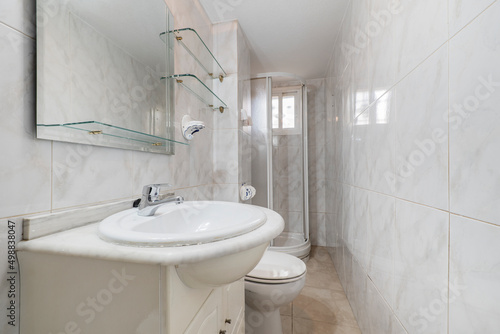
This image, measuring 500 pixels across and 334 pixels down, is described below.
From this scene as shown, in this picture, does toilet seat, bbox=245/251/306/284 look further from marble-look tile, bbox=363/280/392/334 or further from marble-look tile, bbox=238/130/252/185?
marble-look tile, bbox=238/130/252/185

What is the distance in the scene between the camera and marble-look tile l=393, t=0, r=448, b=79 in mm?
613

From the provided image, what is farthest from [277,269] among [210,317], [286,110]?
[286,110]

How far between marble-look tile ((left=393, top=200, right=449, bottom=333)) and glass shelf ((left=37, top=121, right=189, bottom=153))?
0.98 metres

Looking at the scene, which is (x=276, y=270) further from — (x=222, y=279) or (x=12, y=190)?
(x=12, y=190)

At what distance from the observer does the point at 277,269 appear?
1216 mm

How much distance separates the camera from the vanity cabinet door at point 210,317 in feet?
1.91

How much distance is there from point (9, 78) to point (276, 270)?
1.25 m

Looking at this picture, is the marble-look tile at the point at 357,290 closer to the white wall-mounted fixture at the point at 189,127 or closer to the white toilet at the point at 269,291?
the white toilet at the point at 269,291

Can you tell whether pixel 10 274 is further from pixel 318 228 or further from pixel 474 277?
pixel 318 228

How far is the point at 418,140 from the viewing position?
71 cm

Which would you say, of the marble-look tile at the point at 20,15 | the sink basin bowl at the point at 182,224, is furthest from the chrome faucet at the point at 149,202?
the marble-look tile at the point at 20,15

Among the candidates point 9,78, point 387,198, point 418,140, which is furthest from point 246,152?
point 9,78

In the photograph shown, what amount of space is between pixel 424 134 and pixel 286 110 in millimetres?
1887

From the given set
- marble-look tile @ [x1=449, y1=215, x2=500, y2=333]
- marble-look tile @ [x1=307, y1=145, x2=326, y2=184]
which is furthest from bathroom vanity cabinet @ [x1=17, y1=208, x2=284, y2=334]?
marble-look tile @ [x1=307, y1=145, x2=326, y2=184]
